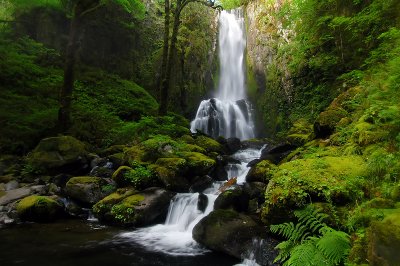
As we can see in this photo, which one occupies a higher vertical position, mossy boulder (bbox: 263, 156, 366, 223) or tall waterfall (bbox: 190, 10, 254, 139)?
tall waterfall (bbox: 190, 10, 254, 139)

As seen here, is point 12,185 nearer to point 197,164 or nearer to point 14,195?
point 14,195

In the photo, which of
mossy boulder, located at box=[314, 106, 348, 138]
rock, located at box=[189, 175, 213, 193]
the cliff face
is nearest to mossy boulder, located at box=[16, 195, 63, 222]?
rock, located at box=[189, 175, 213, 193]

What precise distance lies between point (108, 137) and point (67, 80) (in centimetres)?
278

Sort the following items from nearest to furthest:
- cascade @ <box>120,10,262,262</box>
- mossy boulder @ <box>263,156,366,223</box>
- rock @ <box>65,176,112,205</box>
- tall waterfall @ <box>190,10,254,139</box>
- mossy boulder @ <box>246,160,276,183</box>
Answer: mossy boulder @ <box>263,156,366,223</box>, cascade @ <box>120,10,262,262</box>, rock @ <box>65,176,112,205</box>, mossy boulder @ <box>246,160,276,183</box>, tall waterfall @ <box>190,10,254,139</box>

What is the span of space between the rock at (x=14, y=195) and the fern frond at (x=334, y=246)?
7.57 meters

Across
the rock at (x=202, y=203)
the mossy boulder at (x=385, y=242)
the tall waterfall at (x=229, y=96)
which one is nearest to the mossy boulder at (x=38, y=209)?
the rock at (x=202, y=203)

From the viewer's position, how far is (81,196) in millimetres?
8438

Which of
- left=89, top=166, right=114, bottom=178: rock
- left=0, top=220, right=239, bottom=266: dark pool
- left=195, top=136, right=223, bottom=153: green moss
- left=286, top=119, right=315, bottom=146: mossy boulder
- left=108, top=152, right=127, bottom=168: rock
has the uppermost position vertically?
left=286, top=119, right=315, bottom=146: mossy boulder

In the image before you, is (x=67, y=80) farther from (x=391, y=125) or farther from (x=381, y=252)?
(x=381, y=252)

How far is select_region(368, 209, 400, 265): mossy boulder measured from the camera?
2775 mm

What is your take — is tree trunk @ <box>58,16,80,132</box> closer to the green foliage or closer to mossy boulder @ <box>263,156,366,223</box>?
the green foliage

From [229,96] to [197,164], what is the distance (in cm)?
1262

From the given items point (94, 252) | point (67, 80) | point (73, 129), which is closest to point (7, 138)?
point (73, 129)

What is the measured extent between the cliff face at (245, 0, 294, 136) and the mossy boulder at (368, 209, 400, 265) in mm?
13488
